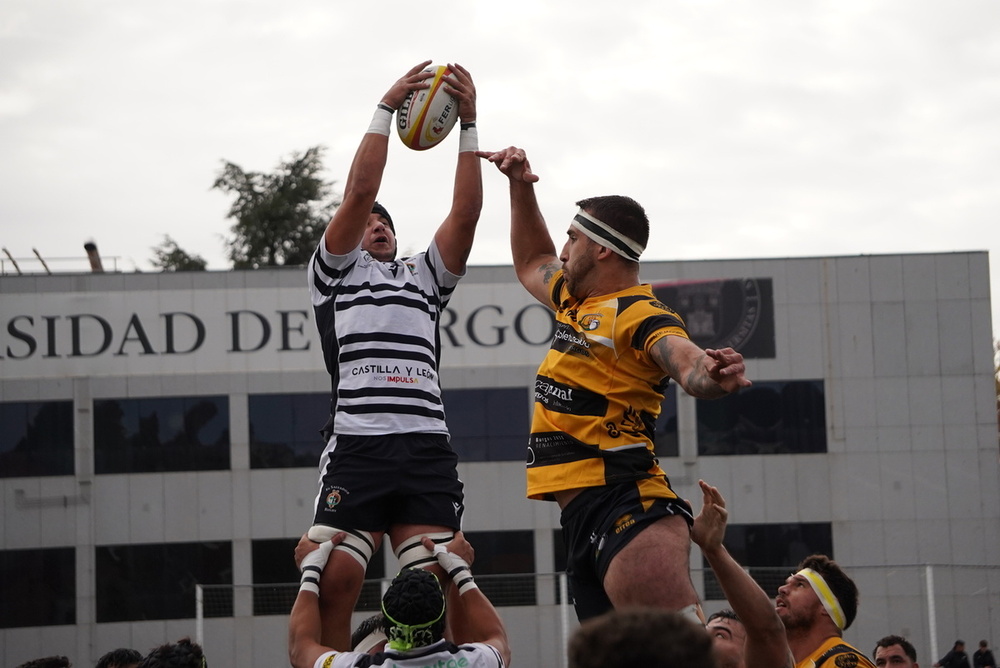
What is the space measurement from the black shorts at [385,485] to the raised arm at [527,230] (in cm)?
105

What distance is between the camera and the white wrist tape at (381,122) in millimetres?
6137

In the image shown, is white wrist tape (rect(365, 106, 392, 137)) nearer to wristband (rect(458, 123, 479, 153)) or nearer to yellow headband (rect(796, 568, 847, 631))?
wristband (rect(458, 123, 479, 153))

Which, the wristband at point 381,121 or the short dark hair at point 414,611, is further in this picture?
the wristband at point 381,121

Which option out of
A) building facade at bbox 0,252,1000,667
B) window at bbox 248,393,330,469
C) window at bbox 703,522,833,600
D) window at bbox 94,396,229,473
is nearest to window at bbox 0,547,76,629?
building facade at bbox 0,252,1000,667

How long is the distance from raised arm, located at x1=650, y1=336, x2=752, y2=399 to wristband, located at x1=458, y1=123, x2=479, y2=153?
189cm

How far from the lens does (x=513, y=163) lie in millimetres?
6301

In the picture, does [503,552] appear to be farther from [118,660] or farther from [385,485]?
[385,485]

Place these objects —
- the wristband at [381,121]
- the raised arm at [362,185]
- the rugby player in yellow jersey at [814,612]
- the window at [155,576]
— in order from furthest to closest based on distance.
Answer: the window at [155,576]
the rugby player in yellow jersey at [814,612]
the wristband at [381,121]
the raised arm at [362,185]

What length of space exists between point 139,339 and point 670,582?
2488 centimetres

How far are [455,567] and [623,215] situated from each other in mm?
1863

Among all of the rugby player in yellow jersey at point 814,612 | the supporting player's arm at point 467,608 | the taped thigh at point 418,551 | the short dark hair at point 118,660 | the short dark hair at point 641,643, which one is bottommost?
the short dark hair at point 118,660

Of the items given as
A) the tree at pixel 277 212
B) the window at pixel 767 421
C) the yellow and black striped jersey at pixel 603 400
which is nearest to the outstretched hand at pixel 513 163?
the yellow and black striped jersey at pixel 603 400

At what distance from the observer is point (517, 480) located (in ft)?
89.0

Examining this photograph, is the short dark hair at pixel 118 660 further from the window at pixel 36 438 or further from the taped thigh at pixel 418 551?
the window at pixel 36 438
